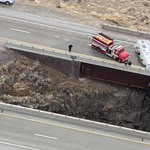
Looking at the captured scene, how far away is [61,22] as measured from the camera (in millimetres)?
37125

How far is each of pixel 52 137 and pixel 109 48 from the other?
12964 millimetres

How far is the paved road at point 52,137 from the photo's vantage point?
25.1 metres

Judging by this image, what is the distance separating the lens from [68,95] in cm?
3234

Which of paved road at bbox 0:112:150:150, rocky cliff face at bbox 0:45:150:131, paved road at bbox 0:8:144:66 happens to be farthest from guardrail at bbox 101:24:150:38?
paved road at bbox 0:112:150:150

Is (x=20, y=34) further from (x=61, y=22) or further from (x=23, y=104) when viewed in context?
(x=23, y=104)

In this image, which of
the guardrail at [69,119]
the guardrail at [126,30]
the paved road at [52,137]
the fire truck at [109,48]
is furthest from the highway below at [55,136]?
the guardrail at [126,30]

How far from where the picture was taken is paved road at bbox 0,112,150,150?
25062mm

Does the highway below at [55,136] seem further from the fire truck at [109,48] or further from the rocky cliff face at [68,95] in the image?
the rocky cliff face at [68,95]

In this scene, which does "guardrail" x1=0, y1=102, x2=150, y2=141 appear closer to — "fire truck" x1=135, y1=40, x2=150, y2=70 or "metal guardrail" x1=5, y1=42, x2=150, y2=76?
"metal guardrail" x1=5, y1=42, x2=150, y2=76

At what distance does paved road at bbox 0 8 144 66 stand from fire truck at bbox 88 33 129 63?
76 cm

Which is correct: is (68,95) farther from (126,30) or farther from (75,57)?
(126,30)

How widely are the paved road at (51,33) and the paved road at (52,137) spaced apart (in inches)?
399

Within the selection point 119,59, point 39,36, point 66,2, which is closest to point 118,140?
point 119,59

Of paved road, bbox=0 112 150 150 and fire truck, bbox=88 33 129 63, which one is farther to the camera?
fire truck, bbox=88 33 129 63
